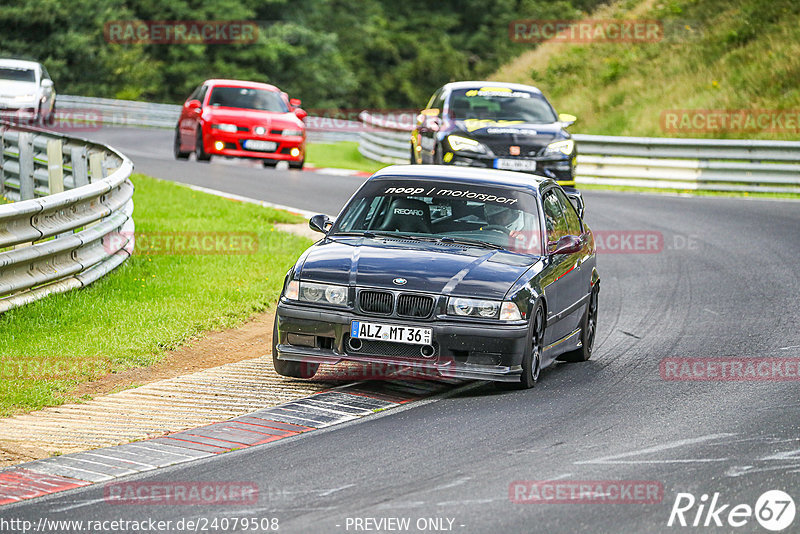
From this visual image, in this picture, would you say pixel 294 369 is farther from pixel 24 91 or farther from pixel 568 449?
pixel 24 91

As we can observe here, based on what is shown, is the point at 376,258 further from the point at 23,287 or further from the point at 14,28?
the point at 14,28

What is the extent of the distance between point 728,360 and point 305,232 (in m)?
7.87

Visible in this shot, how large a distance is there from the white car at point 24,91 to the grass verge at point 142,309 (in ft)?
57.7

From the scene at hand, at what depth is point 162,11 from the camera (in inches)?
2352

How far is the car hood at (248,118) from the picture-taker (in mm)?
24547

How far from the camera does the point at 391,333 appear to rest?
8.38 m

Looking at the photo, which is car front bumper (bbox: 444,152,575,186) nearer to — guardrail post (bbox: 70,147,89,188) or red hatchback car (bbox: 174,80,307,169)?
guardrail post (bbox: 70,147,89,188)

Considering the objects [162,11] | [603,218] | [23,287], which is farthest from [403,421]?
[162,11]

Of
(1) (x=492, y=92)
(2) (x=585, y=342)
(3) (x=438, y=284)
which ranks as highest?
(1) (x=492, y=92)

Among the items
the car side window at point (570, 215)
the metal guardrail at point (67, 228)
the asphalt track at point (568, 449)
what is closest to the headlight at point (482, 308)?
the asphalt track at point (568, 449)

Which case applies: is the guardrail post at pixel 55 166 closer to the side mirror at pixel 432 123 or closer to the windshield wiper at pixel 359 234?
the side mirror at pixel 432 123

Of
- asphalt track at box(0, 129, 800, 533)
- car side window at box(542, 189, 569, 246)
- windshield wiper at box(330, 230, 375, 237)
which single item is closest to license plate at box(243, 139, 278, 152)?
asphalt track at box(0, 129, 800, 533)

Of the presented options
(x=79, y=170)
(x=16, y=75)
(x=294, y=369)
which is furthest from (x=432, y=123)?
(x=16, y=75)

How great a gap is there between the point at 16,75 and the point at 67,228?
24285mm
